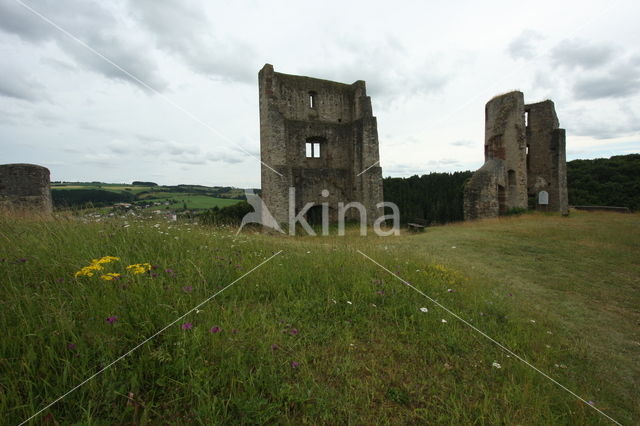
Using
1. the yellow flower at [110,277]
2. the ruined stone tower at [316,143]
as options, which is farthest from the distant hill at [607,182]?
the yellow flower at [110,277]

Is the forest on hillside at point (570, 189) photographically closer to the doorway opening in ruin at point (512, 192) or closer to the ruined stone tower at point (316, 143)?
the doorway opening in ruin at point (512, 192)

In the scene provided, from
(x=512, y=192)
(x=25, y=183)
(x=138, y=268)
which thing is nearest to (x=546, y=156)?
(x=512, y=192)

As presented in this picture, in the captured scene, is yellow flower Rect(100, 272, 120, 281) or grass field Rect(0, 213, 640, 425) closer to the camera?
grass field Rect(0, 213, 640, 425)

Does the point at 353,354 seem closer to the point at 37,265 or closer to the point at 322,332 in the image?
the point at 322,332

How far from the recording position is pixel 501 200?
17688 mm

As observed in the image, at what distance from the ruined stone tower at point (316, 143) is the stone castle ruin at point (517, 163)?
568cm

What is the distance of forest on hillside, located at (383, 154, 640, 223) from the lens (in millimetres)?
29297

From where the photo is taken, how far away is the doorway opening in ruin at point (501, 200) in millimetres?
17516

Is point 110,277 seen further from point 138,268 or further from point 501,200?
point 501,200

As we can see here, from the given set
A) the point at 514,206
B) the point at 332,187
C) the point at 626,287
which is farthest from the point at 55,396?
the point at 514,206

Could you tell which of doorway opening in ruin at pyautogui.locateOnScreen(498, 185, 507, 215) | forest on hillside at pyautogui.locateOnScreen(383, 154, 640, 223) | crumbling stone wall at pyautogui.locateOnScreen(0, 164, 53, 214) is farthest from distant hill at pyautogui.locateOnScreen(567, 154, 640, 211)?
crumbling stone wall at pyautogui.locateOnScreen(0, 164, 53, 214)

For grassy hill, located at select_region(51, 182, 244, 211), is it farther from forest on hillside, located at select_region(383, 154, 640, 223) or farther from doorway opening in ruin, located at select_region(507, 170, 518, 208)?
forest on hillside, located at select_region(383, 154, 640, 223)

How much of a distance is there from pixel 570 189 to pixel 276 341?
1605 inches

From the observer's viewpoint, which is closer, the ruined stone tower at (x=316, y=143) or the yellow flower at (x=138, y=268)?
the yellow flower at (x=138, y=268)
